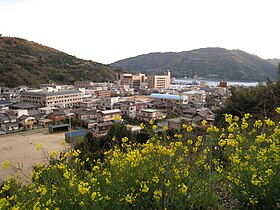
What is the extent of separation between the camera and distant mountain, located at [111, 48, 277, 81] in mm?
85812

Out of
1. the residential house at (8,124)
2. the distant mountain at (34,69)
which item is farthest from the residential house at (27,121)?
the distant mountain at (34,69)

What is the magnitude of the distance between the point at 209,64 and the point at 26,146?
3823 inches

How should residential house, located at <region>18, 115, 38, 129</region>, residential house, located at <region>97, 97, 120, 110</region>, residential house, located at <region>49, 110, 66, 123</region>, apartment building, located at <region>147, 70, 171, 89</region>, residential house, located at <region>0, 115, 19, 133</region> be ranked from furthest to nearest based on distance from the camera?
apartment building, located at <region>147, 70, 171, 89</region> < residential house, located at <region>97, 97, 120, 110</region> < residential house, located at <region>49, 110, 66, 123</region> < residential house, located at <region>18, 115, 38, 129</region> < residential house, located at <region>0, 115, 19, 133</region>

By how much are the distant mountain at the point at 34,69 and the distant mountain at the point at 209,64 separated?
3961cm

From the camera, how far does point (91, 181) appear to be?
2109 millimetres

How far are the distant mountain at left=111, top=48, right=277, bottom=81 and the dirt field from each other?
7483 cm

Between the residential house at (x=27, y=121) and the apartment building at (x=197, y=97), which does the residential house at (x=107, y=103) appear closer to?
the residential house at (x=27, y=121)

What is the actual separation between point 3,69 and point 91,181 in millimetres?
46619

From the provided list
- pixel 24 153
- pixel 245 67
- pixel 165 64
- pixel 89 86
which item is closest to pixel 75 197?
pixel 24 153

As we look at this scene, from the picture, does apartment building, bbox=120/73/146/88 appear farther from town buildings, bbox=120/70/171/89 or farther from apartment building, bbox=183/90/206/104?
apartment building, bbox=183/90/206/104

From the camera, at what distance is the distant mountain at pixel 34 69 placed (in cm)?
4081

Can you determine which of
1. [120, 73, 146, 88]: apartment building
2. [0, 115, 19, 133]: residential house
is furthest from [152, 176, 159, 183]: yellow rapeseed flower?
[120, 73, 146, 88]: apartment building

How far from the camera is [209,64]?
10112 centimetres

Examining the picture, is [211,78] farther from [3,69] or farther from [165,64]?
[3,69]
